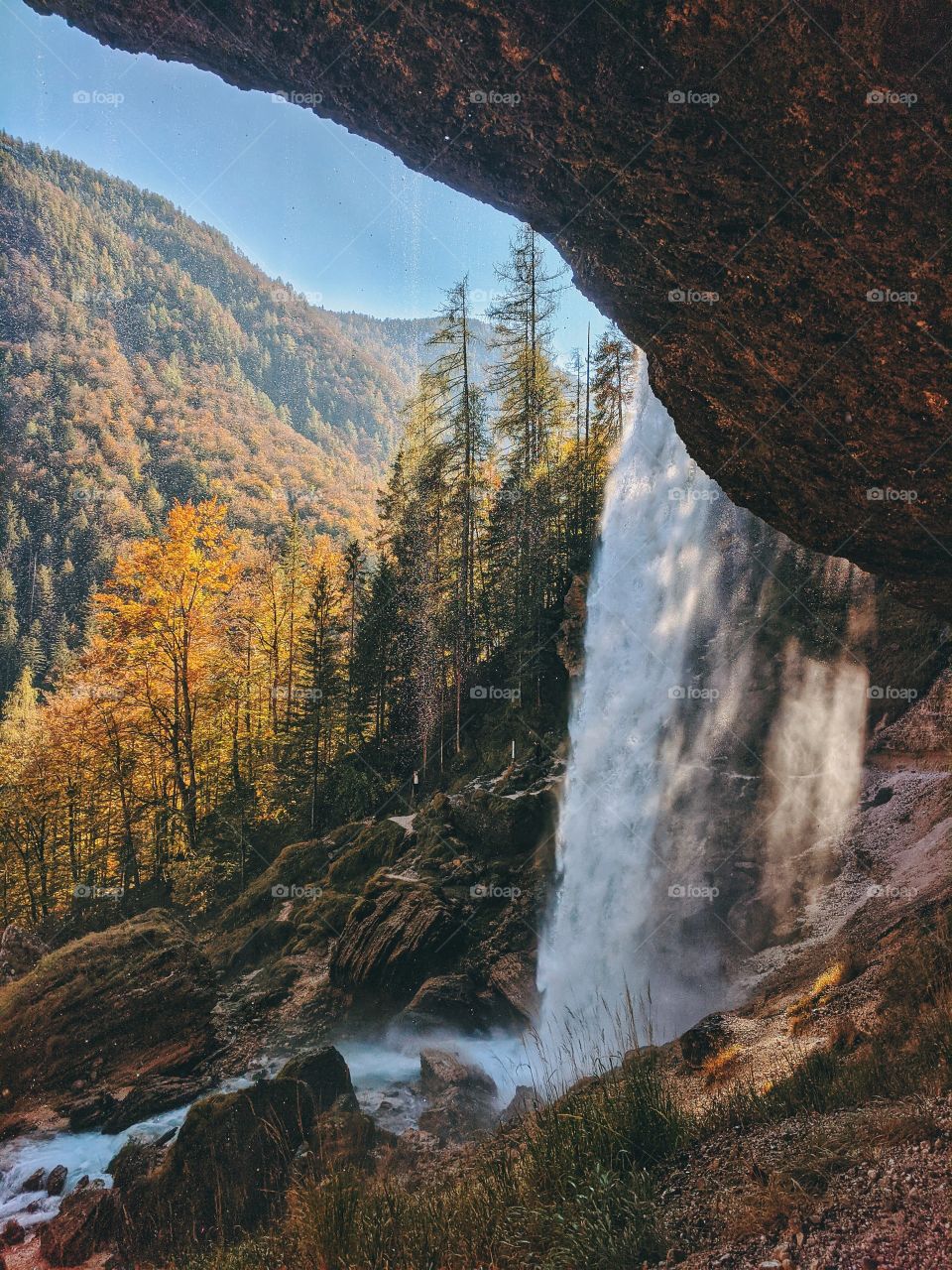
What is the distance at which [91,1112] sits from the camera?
1209cm

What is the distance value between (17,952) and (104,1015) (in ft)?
21.3

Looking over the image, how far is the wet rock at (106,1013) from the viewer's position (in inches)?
505

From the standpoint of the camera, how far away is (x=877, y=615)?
10.7m

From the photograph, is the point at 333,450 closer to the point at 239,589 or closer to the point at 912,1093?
the point at 239,589

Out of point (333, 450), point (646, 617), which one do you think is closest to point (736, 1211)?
point (646, 617)

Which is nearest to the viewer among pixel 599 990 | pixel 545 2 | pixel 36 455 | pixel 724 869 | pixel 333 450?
pixel 545 2

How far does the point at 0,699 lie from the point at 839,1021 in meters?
70.2
